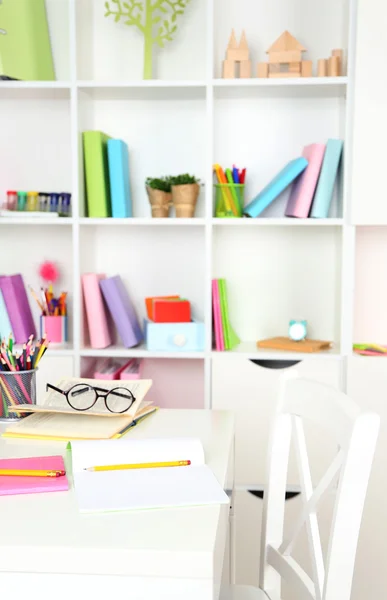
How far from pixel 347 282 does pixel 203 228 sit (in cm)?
59

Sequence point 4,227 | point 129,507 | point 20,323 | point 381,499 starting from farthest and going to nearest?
point 4,227
point 20,323
point 381,499
point 129,507

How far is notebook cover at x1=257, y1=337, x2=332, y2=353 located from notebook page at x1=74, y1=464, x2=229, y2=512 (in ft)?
4.05

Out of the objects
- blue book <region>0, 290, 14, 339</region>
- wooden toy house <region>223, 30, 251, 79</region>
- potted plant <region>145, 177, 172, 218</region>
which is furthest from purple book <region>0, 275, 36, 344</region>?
wooden toy house <region>223, 30, 251, 79</region>

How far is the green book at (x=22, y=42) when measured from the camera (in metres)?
2.47

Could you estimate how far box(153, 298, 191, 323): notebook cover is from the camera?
2492 millimetres

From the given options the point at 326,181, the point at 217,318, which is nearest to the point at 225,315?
the point at 217,318

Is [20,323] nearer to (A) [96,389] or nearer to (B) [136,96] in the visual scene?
(B) [136,96]

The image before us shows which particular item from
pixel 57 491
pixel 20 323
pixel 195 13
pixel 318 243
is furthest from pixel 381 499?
pixel 195 13

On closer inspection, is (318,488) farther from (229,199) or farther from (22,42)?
(22,42)

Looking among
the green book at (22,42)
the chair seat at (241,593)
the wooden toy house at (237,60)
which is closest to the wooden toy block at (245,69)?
the wooden toy house at (237,60)

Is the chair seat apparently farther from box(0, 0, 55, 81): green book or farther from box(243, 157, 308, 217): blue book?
box(0, 0, 55, 81): green book

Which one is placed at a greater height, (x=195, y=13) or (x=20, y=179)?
(x=195, y=13)

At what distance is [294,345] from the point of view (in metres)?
2.46

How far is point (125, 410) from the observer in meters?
1.57
